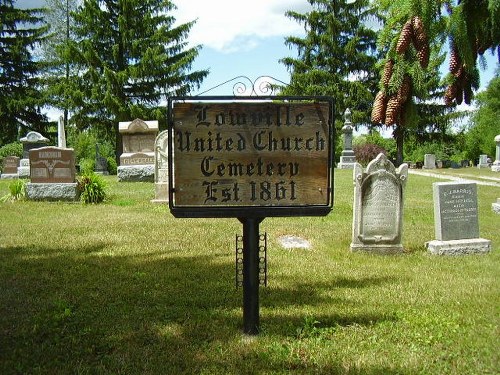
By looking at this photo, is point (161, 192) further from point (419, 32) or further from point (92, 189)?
point (419, 32)

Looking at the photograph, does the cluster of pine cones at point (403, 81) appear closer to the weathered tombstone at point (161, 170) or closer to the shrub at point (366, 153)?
the weathered tombstone at point (161, 170)

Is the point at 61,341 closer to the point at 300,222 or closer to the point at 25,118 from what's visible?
the point at 300,222

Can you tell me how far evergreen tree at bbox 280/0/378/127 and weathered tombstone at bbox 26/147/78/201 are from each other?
85.7 feet

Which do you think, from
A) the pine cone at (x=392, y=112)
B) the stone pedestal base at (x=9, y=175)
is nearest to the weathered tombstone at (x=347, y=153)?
the stone pedestal base at (x=9, y=175)

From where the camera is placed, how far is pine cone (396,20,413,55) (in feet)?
8.13

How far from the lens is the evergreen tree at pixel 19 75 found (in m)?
35.1

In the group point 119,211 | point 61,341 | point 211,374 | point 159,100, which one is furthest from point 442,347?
point 159,100

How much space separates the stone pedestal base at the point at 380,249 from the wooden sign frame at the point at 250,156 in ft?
13.4

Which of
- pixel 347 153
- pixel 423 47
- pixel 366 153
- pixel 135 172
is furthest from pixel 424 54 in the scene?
pixel 366 153

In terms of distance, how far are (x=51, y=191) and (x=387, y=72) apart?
12572 mm

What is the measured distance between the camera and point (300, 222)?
9953mm

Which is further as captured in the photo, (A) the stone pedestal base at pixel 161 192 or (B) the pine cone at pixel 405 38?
(A) the stone pedestal base at pixel 161 192

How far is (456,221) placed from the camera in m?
7.45

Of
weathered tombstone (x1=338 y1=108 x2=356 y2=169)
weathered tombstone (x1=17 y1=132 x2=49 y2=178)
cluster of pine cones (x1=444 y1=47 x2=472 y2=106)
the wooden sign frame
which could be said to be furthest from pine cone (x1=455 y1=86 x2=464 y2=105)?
weathered tombstone (x1=338 y1=108 x2=356 y2=169)
